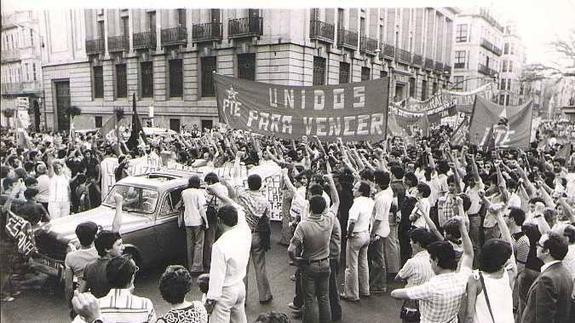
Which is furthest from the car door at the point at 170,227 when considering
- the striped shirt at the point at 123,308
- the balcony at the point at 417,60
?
the balcony at the point at 417,60

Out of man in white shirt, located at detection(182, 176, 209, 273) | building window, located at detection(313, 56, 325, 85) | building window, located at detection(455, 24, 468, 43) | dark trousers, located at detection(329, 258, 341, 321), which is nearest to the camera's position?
dark trousers, located at detection(329, 258, 341, 321)

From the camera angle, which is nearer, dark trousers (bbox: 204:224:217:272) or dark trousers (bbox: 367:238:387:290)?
dark trousers (bbox: 367:238:387:290)

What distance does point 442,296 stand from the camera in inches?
110

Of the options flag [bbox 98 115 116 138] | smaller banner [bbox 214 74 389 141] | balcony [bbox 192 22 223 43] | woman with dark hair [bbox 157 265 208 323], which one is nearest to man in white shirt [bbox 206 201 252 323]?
woman with dark hair [bbox 157 265 208 323]

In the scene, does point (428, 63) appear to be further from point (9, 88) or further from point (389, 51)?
point (9, 88)

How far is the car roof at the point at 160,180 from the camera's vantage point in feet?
20.1

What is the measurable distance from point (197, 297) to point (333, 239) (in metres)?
2.16

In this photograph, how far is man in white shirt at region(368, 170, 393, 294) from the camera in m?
5.17

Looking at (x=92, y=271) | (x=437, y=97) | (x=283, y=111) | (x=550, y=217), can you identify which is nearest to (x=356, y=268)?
(x=550, y=217)

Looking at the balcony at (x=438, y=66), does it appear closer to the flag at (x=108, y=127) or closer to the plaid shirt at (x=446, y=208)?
the plaid shirt at (x=446, y=208)

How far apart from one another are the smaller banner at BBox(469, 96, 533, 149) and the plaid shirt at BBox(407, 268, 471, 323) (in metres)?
6.39

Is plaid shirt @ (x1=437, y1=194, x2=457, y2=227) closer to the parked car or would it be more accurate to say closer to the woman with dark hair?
the parked car

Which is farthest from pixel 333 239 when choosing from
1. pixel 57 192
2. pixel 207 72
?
pixel 207 72

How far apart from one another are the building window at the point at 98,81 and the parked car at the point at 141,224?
4.63m
